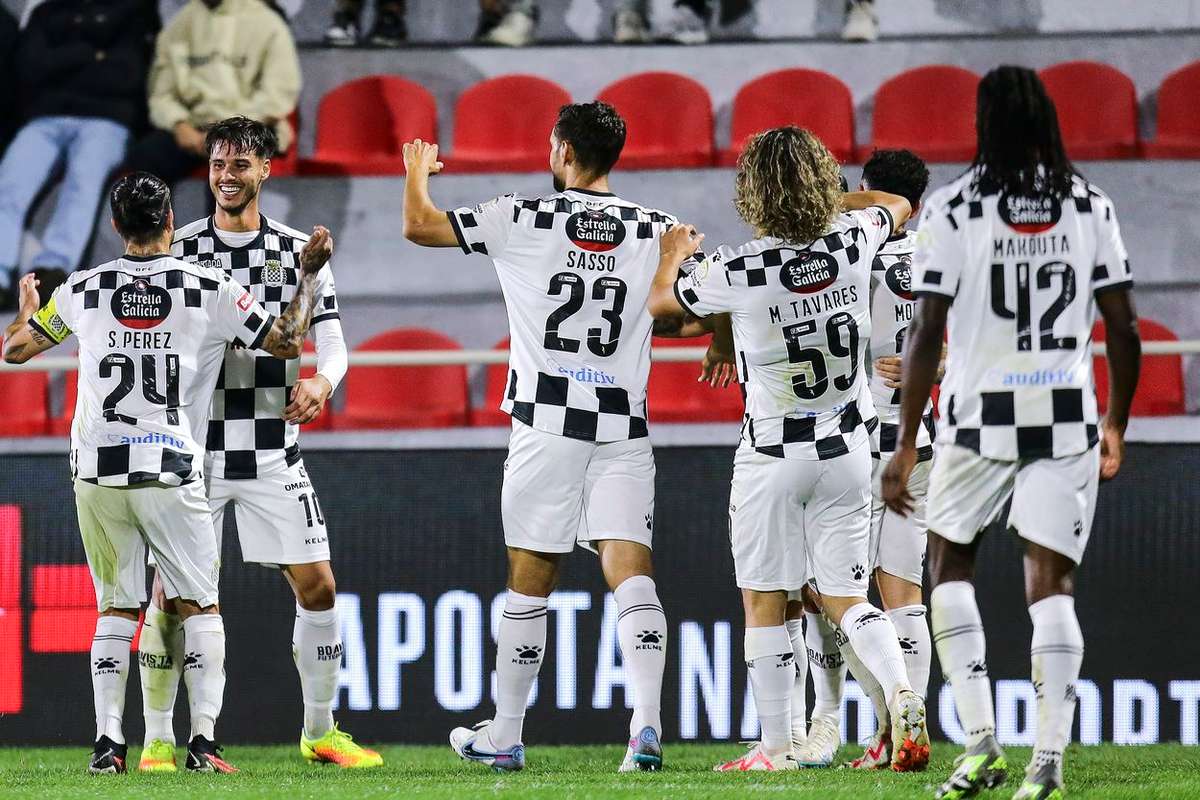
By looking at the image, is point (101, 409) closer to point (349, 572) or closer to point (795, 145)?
point (349, 572)

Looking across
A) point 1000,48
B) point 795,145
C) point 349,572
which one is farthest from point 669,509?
point 1000,48

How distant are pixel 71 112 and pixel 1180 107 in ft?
23.7

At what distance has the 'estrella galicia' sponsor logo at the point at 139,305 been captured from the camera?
5.36 meters

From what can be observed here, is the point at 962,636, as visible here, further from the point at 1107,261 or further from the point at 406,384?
the point at 406,384

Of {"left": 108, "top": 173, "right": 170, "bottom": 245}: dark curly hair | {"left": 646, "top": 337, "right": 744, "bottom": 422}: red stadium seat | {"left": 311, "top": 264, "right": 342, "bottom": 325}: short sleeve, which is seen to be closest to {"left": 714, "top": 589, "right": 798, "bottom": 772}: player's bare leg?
{"left": 311, "top": 264, "right": 342, "bottom": 325}: short sleeve

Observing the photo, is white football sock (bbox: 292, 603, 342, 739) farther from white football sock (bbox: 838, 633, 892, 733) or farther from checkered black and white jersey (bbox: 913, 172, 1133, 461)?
checkered black and white jersey (bbox: 913, 172, 1133, 461)

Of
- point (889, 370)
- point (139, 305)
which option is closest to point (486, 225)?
point (139, 305)

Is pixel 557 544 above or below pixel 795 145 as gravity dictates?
below

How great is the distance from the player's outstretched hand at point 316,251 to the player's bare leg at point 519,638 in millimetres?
1314

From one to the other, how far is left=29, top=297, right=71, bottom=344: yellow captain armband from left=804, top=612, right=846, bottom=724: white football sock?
9.61ft

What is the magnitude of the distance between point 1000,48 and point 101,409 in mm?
7438

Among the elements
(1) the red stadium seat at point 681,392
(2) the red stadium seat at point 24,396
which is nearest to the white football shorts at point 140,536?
(1) the red stadium seat at point 681,392

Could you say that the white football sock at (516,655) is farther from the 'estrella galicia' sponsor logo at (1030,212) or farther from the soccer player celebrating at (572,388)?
the 'estrella galicia' sponsor logo at (1030,212)

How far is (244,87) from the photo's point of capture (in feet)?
33.1
